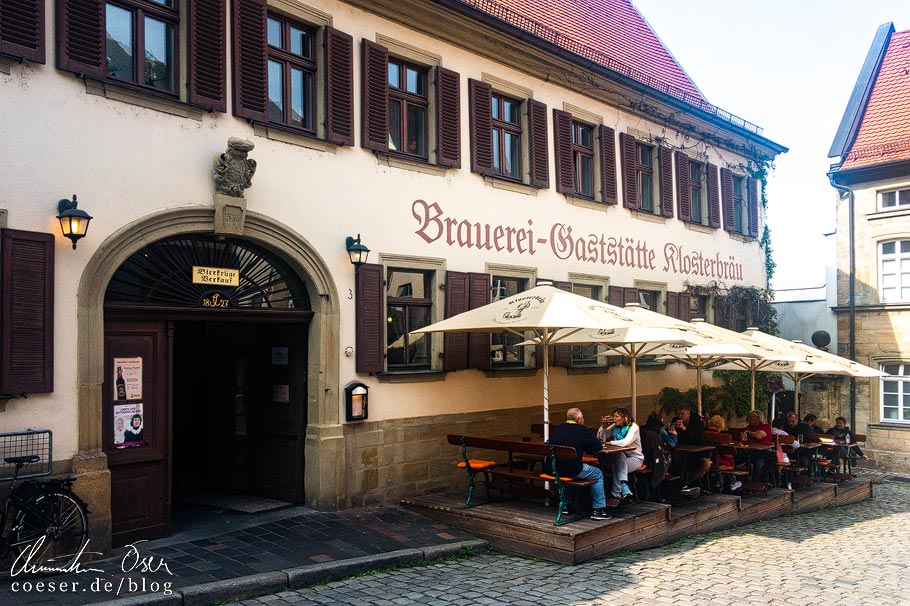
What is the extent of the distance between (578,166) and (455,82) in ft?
12.6

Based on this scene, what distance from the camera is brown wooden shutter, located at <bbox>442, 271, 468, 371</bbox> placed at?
12.6m

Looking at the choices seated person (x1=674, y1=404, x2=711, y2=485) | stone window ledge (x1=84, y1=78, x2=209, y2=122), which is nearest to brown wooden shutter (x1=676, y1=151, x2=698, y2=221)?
seated person (x1=674, y1=404, x2=711, y2=485)

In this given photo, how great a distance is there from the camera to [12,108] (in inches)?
316

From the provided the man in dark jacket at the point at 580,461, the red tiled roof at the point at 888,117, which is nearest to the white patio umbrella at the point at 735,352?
the man in dark jacket at the point at 580,461

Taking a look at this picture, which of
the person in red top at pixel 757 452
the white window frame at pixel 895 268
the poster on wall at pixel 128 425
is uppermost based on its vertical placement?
the white window frame at pixel 895 268

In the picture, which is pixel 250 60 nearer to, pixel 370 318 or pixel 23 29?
pixel 23 29

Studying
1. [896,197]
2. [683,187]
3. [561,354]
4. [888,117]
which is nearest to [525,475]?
[561,354]

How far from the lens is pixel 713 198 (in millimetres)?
20156

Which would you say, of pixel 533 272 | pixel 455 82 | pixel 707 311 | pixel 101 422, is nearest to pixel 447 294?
pixel 533 272

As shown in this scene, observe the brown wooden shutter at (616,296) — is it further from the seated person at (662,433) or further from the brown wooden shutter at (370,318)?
the brown wooden shutter at (370,318)

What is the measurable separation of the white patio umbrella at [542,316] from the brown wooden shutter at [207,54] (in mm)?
3824

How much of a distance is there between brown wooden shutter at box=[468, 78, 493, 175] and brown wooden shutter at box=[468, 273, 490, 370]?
67.8 inches

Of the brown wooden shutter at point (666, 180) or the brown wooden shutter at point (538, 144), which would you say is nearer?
the brown wooden shutter at point (538, 144)

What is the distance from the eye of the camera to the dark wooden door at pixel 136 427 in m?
8.78
